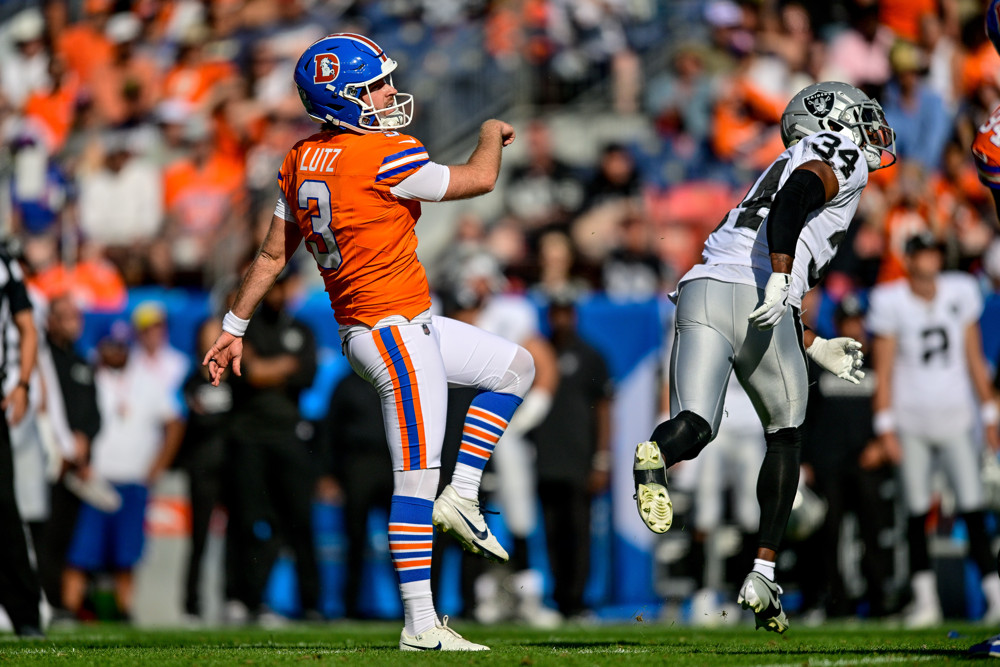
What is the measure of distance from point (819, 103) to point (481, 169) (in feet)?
5.23

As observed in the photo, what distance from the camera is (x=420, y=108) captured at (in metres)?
13.9

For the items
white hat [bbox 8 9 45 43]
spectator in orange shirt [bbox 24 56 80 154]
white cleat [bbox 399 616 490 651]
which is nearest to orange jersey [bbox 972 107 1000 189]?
white cleat [bbox 399 616 490 651]

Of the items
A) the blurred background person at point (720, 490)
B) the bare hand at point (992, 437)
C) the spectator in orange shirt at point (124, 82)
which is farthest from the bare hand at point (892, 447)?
the spectator in orange shirt at point (124, 82)

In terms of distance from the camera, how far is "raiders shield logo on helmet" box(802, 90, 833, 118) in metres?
6.29

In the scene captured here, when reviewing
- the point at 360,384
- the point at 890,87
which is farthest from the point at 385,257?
the point at 890,87

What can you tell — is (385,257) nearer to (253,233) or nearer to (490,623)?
(490,623)

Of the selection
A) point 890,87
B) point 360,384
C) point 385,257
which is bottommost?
point 360,384

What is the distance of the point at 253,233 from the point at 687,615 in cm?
488

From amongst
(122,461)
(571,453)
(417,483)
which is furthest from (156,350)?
(417,483)

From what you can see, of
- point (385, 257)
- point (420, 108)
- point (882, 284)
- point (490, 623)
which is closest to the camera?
point (385, 257)

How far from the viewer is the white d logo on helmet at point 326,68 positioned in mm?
5863

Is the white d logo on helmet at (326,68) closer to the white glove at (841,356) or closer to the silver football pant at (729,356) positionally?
the silver football pant at (729,356)

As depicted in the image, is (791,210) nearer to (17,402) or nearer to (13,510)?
(13,510)

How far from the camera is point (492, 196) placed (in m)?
13.6
